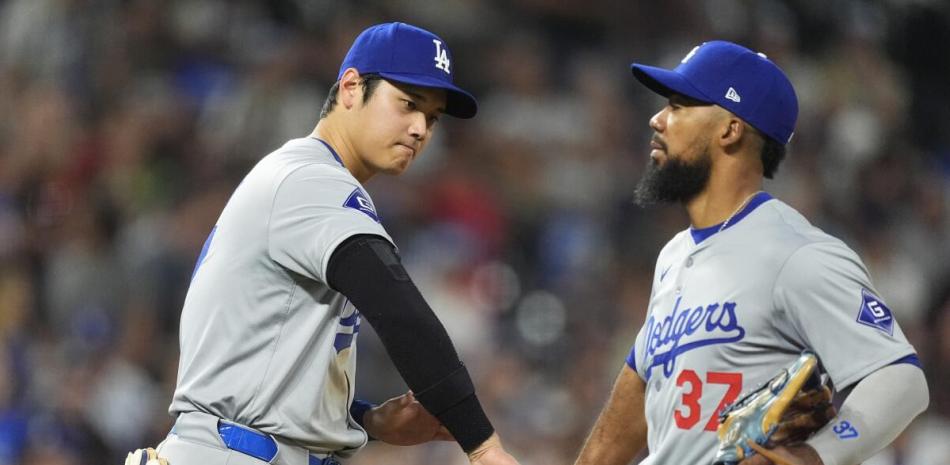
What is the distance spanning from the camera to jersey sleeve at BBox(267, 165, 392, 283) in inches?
115

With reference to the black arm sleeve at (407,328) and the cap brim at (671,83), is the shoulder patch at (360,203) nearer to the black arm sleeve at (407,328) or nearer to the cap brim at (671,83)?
the black arm sleeve at (407,328)

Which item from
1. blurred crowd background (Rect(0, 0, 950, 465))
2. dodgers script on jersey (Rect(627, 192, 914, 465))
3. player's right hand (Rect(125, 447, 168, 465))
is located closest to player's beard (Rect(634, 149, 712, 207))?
dodgers script on jersey (Rect(627, 192, 914, 465))

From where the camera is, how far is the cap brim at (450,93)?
3.23 metres

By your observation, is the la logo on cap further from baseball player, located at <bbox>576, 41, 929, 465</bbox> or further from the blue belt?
the blue belt

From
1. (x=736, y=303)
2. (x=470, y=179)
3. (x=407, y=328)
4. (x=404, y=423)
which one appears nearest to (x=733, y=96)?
(x=736, y=303)

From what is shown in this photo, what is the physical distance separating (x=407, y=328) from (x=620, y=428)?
2.89 ft

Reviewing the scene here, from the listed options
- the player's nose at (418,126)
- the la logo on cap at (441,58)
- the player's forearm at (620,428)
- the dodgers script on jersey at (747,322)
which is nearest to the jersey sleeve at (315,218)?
the player's nose at (418,126)

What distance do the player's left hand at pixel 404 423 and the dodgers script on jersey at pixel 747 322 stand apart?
1.84 feet

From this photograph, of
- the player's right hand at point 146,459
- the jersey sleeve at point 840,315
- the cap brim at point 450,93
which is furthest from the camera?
the cap brim at point 450,93

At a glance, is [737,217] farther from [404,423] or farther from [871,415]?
[404,423]

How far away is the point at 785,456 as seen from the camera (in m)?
2.80

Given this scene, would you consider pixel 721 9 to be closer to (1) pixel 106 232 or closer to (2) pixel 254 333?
(1) pixel 106 232

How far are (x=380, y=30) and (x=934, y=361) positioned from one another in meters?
3.80

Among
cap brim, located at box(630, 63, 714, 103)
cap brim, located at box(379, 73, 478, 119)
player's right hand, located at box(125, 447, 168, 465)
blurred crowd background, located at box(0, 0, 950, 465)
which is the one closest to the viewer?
player's right hand, located at box(125, 447, 168, 465)
